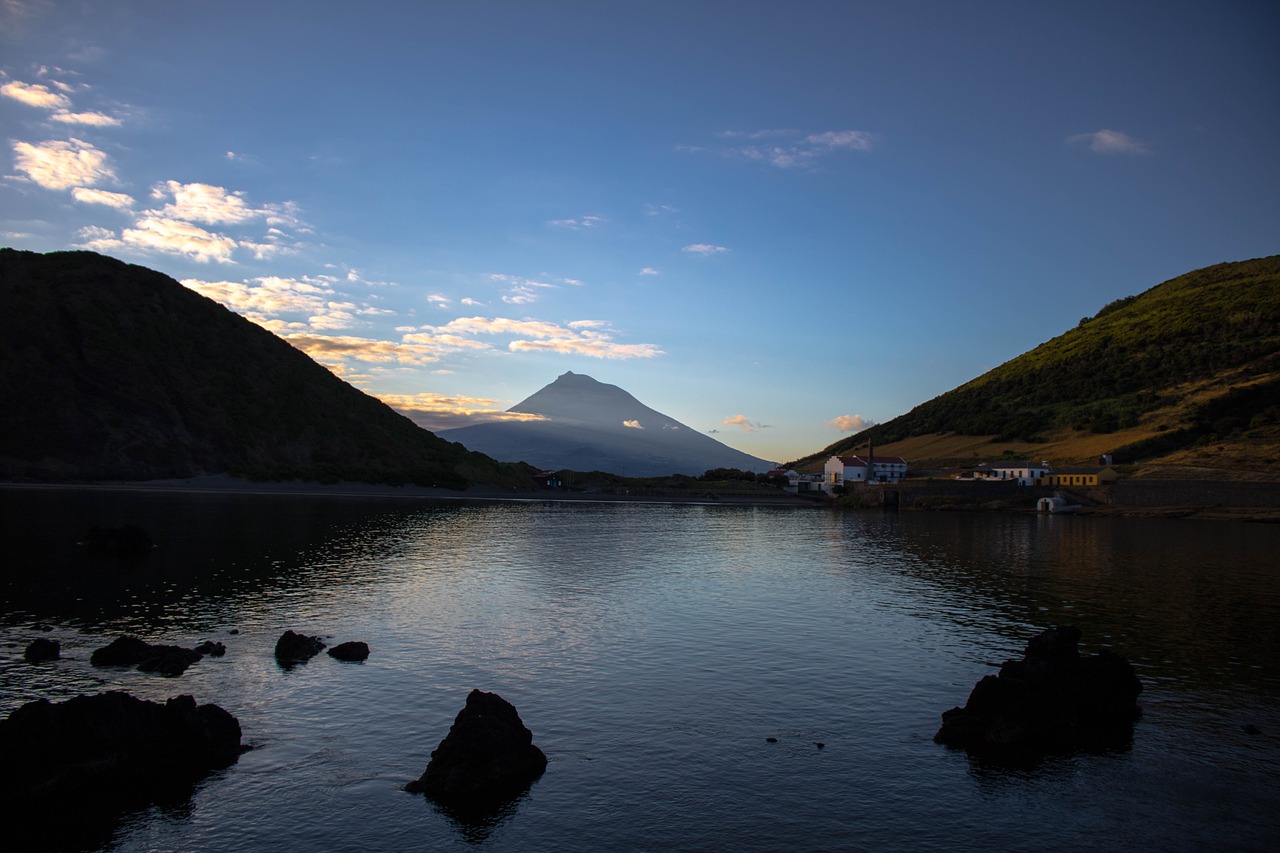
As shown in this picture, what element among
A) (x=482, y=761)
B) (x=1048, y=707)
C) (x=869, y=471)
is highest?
(x=869, y=471)

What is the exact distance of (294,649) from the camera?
3188 cm

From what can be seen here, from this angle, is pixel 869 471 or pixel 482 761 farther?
pixel 869 471

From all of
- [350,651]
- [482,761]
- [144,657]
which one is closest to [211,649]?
[144,657]

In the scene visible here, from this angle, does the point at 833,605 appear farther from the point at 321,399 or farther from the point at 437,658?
the point at 321,399

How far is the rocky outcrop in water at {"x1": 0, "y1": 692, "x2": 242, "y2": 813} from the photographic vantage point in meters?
19.1

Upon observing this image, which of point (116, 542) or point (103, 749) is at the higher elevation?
point (116, 542)

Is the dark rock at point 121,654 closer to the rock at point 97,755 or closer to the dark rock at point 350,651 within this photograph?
the dark rock at point 350,651

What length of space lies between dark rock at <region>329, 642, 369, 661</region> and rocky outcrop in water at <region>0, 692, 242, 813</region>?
32.2 feet

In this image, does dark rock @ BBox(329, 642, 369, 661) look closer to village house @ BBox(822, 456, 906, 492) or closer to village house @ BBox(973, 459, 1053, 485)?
village house @ BBox(973, 459, 1053, 485)

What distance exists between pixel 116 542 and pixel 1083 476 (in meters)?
155

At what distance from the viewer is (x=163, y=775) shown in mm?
20641

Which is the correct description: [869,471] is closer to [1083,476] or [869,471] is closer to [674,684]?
[1083,476]

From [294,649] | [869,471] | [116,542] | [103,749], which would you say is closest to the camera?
Answer: [103,749]

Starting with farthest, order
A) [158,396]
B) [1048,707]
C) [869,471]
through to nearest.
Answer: [869,471]
[158,396]
[1048,707]
